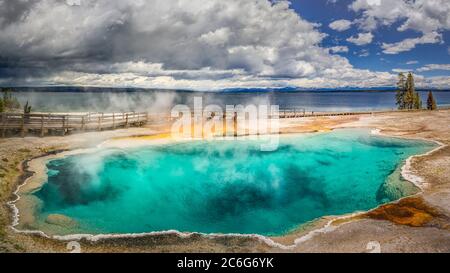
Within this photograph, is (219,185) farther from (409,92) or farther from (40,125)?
(409,92)

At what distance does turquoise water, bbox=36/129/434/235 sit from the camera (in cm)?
1149

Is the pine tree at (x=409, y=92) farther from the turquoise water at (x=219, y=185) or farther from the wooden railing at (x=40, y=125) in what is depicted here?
the wooden railing at (x=40, y=125)

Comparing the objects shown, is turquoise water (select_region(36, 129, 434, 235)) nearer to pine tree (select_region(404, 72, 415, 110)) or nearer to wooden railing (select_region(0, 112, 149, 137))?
wooden railing (select_region(0, 112, 149, 137))

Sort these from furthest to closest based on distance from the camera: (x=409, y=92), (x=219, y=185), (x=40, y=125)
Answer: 1. (x=409, y=92)
2. (x=40, y=125)
3. (x=219, y=185)

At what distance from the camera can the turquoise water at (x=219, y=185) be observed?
37.7 ft

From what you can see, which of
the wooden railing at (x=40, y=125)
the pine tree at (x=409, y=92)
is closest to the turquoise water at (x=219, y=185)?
the wooden railing at (x=40, y=125)

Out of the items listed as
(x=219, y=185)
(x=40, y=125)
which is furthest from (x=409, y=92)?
(x=40, y=125)

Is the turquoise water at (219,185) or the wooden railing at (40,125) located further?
the wooden railing at (40,125)

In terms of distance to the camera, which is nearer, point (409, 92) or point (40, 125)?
point (40, 125)

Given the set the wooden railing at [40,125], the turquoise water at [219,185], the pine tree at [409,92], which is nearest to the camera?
the turquoise water at [219,185]

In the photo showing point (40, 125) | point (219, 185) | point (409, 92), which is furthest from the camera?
point (409, 92)

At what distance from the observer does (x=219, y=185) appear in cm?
1541
